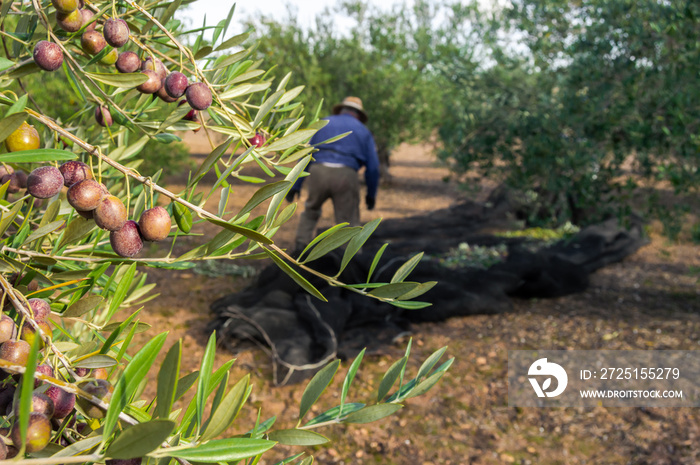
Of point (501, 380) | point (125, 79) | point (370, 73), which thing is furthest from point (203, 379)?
point (370, 73)

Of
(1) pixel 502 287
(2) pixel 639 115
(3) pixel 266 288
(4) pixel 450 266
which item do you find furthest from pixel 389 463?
(4) pixel 450 266

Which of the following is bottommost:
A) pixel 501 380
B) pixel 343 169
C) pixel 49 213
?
pixel 501 380

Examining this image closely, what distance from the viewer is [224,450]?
0.48 m

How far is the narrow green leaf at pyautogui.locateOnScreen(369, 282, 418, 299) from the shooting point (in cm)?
67

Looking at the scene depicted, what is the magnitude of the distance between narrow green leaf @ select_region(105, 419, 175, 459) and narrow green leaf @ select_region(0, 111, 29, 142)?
375mm

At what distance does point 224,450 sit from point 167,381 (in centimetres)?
8

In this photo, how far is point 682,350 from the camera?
4.19 metres

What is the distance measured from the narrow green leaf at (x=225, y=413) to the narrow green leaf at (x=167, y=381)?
65 mm

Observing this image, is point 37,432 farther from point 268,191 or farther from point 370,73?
point 370,73

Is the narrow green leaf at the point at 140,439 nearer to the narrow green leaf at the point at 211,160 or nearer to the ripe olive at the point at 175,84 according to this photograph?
the narrow green leaf at the point at 211,160

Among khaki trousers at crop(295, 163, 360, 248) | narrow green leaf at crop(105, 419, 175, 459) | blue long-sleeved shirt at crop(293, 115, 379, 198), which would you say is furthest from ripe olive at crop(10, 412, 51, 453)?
khaki trousers at crop(295, 163, 360, 248)

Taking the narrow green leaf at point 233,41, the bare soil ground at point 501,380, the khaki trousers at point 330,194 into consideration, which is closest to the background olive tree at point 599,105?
the bare soil ground at point 501,380

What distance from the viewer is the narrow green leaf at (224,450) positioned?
458 mm

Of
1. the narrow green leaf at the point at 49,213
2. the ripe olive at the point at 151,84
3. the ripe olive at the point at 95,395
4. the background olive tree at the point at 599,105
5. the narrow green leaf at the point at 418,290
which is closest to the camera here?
the ripe olive at the point at 95,395
